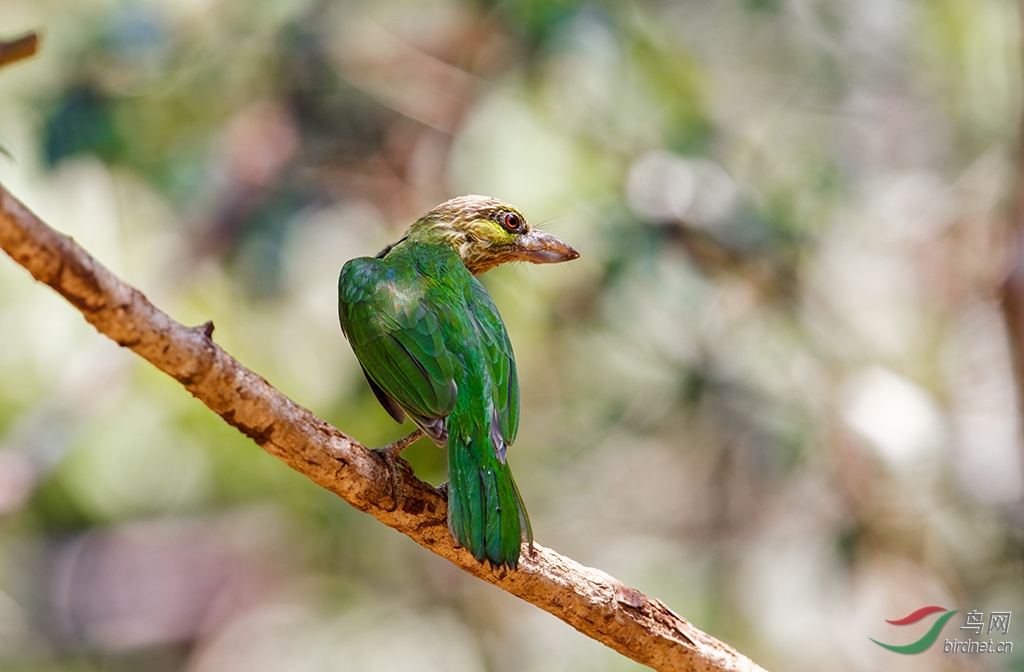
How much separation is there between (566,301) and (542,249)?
9.86ft

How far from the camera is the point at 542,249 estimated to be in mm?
4328

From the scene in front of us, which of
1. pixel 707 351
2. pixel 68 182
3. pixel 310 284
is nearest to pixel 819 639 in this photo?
pixel 707 351

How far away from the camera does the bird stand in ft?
9.86

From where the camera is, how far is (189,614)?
9.80 metres

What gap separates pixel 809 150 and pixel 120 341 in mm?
6384

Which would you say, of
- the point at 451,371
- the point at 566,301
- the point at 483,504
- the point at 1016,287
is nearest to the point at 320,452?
the point at 483,504

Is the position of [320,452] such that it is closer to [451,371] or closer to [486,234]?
[451,371]

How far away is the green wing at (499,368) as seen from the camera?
340 cm

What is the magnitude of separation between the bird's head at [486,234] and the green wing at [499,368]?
503 millimetres

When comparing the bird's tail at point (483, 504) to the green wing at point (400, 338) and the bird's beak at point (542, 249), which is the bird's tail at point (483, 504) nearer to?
the green wing at point (400, 338)

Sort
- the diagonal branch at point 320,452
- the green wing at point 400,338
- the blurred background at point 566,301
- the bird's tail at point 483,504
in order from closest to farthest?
the diagonal branch at point 320,452 < the bird's tail at point 483,504 < the green wing at point 400,338 < the blurred background at point 566,301

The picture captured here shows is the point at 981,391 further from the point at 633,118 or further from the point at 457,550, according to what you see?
the point at 457,550

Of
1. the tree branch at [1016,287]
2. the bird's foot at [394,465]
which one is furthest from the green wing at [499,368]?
the tree branch at [1016,287]

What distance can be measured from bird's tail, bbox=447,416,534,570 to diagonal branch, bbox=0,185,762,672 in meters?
0.13
